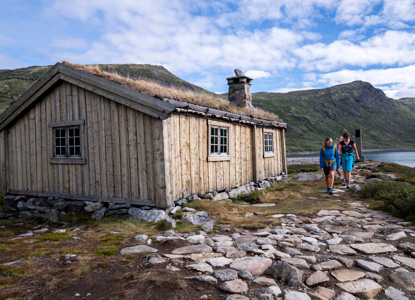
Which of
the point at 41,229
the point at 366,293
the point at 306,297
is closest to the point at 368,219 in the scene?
the point at 366,293

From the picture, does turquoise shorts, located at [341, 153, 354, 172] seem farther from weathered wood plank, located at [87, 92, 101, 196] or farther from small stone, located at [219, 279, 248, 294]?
small stone, located at [219, 279, 248, 294]

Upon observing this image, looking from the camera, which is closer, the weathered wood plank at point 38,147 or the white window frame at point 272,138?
the weathered wood plank at point 38,147

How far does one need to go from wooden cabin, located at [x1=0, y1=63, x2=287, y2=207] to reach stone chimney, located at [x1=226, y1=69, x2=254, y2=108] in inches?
108

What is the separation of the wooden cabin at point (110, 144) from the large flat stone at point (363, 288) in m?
4.61

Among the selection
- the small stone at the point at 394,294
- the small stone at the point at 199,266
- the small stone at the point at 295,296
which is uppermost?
the small stone at the point at 199,266

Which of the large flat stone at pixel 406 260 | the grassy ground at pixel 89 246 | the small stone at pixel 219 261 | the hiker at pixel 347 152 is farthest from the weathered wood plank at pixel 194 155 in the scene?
the hiker at pixel 347 152

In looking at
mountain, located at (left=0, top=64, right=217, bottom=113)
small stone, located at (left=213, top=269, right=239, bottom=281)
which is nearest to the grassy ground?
small stone, located at (left=213, top=269, right=239, bottom=281)

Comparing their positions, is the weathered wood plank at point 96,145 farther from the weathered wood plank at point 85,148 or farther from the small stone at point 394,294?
the small stone at point 394,294

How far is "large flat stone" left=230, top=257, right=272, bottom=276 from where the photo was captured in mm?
3430

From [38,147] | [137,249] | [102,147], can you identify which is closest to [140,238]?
[137,249]

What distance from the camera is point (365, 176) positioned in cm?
1334

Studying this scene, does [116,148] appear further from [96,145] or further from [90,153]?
[90,153]

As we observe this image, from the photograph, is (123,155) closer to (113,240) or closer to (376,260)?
(113,240)

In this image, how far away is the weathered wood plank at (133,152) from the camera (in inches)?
290
